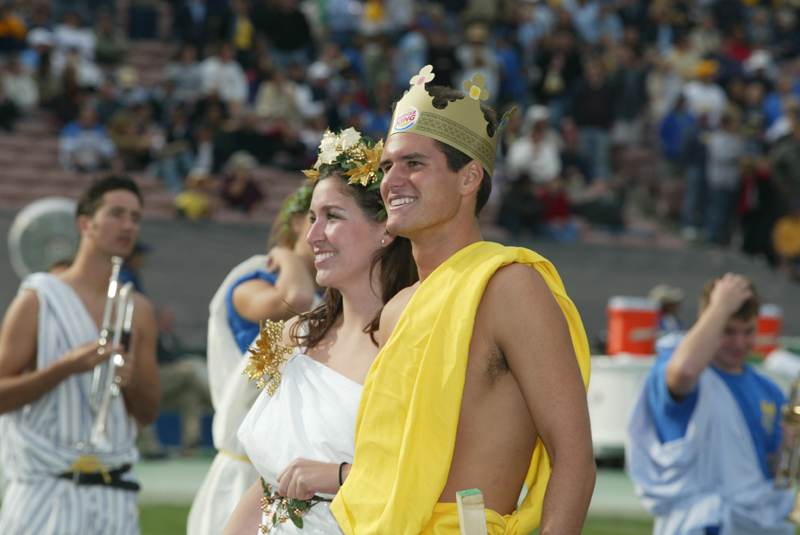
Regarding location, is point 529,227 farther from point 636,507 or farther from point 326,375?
point 326,375

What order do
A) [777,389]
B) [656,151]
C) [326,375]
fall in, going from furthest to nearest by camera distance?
[656,151] → [777,389] → [326,375]

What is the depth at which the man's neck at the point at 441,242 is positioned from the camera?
2645 mm

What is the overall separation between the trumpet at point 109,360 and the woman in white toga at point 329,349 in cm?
132

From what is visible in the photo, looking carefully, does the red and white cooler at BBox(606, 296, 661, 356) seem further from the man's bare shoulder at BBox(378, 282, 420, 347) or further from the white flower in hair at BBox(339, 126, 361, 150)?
the man's bare shoulder at BBox(378, 282, 420, 347)

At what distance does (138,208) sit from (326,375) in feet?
6.49

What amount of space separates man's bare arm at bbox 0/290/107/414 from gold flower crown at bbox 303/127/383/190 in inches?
58.8

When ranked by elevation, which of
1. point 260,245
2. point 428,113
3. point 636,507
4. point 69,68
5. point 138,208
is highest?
point 69,68

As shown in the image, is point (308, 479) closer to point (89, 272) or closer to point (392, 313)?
point (392, 313)

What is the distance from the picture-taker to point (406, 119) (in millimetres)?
2695

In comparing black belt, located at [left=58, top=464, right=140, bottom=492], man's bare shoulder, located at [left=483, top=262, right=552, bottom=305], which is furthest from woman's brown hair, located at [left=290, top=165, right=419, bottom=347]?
black belt, located at [left=58, top=464, right=140, bottom=492]

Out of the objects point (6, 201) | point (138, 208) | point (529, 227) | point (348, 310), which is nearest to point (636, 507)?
point (138, 208)

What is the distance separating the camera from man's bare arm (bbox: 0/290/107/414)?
161 inches

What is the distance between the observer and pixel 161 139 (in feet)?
51.8

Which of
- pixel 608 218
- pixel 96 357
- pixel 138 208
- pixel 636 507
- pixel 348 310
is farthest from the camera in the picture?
pixel 608 218
